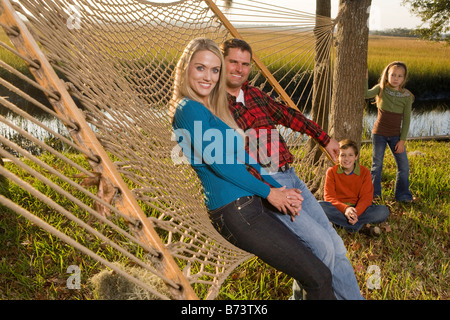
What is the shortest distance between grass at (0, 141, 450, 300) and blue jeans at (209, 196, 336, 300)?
637 millimetres

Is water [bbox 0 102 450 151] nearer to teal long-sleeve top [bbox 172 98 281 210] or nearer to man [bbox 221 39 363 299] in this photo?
man [bbox 221 39 363 299]

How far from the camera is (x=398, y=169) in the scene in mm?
3426

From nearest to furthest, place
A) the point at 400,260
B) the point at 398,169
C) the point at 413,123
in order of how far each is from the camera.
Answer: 1. the point at 400,260
2. the point at 398,169
3. the point at 413,123

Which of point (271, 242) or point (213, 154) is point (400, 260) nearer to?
point (271, 242)

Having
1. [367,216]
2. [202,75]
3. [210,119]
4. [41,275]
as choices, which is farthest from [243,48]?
[41,275]

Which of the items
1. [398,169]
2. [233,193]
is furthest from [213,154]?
[398,169]

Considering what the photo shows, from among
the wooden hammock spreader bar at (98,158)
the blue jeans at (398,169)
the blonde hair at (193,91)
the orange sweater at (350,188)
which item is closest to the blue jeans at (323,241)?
the blonde hair at (193,91)

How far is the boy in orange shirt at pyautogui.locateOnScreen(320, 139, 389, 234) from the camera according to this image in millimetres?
2621

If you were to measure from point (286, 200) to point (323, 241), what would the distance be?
235 mm

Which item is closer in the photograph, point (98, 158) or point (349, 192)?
point (98, 158)

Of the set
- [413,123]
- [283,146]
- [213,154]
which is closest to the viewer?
[213,154]

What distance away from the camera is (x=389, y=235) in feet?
8.87

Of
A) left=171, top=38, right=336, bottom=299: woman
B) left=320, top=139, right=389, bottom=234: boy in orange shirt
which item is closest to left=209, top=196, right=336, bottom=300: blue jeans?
left=171, top=38, right=336, bottom=299: woman
